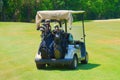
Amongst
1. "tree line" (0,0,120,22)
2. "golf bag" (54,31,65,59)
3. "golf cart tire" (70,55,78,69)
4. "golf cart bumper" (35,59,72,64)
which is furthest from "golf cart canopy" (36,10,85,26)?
"tree line" (0,0,120,22)

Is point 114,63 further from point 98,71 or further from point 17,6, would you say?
point 17,6

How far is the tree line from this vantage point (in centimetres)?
8919

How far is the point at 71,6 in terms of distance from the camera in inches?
4080

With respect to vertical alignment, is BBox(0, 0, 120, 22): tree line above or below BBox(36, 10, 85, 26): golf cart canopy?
below

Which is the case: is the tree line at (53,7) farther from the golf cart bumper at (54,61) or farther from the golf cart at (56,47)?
the golf cart bumper at (54,61)

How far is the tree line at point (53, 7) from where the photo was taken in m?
89.2

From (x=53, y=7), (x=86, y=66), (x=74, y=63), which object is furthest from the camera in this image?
(x=53, y=7)

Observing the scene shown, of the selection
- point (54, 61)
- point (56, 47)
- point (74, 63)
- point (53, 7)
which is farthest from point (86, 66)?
point (53, 7)

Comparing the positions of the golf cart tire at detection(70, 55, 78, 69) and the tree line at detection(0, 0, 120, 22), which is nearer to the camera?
the golf cart tire at detection(70, 55, 78, 69)

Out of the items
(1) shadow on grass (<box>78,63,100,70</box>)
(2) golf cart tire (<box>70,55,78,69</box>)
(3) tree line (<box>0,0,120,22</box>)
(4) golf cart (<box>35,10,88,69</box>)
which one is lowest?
(3) tree line (<box>0,0,120,22</box>)

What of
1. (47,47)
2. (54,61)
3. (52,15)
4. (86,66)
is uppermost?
(52,15)

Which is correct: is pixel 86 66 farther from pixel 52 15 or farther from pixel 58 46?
pixel 52 15

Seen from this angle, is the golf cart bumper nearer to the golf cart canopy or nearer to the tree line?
the golf cart canopy

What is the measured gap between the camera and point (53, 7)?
99625 millimetres
